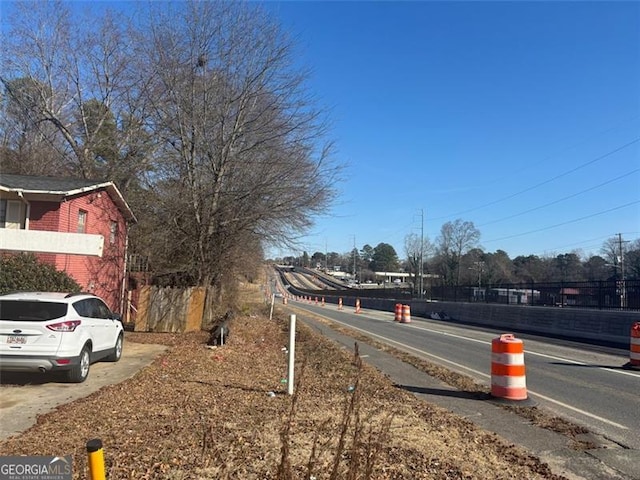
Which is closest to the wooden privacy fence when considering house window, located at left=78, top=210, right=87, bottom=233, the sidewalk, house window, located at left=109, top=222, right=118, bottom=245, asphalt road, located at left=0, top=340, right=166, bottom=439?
house window, located at left=78, top=210, right=87, bottom=233

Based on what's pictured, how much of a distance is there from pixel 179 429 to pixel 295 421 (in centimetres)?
136

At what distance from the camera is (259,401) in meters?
7.20

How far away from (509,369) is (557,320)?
1656 centimetres

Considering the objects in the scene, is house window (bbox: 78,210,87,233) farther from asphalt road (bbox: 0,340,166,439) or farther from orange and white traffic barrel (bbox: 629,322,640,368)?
orange and white traffic barrel (bbox: 629,322,640,368)

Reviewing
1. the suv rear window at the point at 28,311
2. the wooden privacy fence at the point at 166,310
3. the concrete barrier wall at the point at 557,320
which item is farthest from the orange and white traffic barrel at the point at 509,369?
the wooden privacy fence at the point at 166,310

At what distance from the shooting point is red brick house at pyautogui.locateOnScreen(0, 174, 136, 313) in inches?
654

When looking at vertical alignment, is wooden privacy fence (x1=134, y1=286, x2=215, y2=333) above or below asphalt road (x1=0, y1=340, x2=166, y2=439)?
above

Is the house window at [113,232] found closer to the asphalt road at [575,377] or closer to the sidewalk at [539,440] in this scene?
the asphalt road at [575,377]

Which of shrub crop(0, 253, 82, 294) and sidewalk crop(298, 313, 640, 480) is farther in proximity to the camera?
shrub crop(0, 253, 82, 294)

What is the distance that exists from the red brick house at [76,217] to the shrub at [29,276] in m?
0.56

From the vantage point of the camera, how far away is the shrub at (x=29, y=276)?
44.9 feet

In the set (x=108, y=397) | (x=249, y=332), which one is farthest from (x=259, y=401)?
(x=249, y=332)

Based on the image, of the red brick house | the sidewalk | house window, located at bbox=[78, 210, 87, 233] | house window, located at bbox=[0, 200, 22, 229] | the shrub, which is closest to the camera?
the sidewalk

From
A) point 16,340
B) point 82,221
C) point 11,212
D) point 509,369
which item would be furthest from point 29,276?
point 509,369
